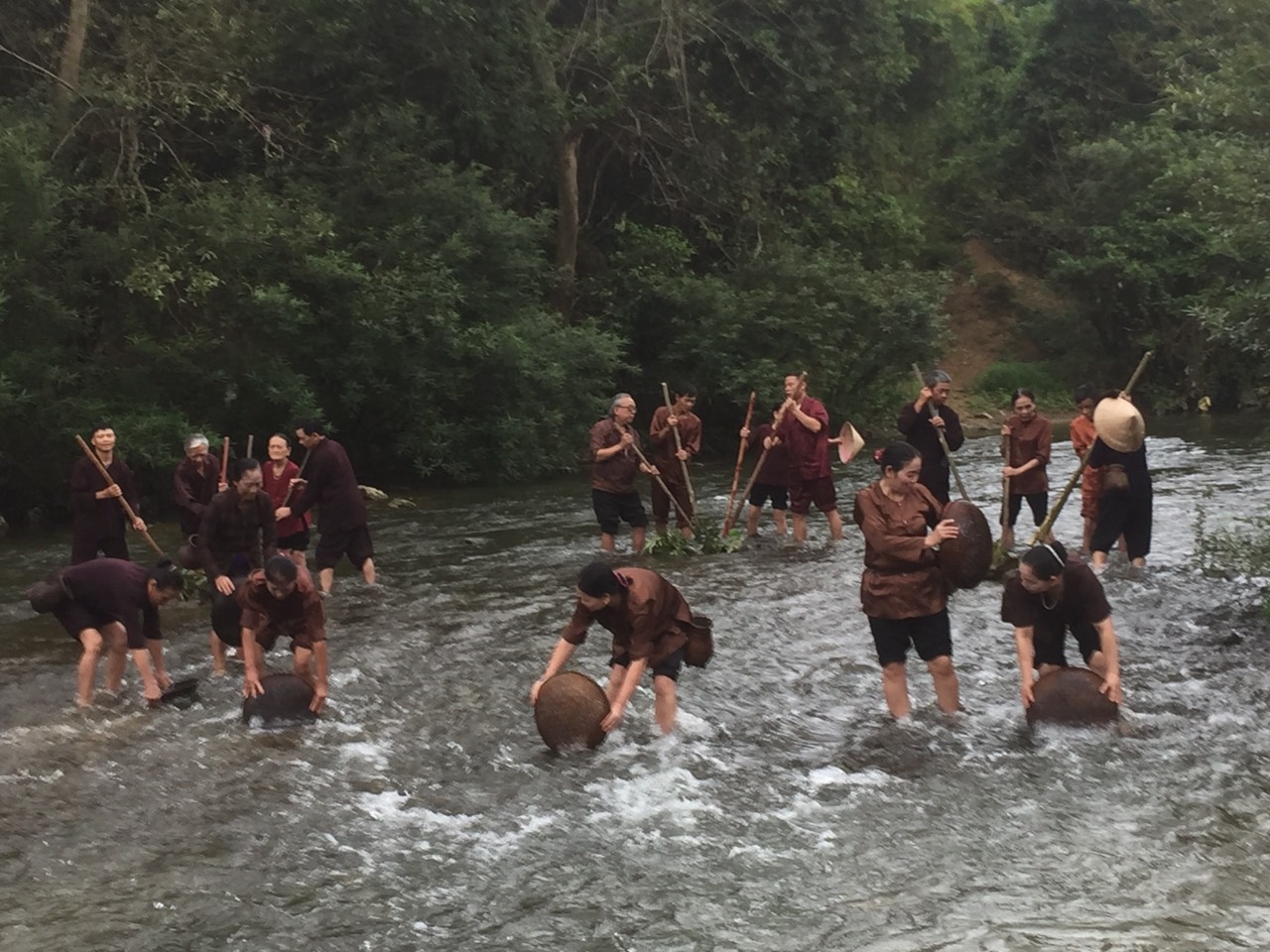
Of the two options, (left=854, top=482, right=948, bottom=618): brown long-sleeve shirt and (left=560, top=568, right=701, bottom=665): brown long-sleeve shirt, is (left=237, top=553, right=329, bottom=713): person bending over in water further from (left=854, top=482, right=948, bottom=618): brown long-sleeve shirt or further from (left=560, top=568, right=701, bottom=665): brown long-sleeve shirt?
(left=854, top=482, right=948, bottom=618): brown long-sleeve shirt

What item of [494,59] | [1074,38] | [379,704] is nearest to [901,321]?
[494,59]

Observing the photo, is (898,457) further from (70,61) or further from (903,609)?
(70,61)

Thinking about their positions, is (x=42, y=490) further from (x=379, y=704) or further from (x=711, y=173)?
(x=711, y=173)

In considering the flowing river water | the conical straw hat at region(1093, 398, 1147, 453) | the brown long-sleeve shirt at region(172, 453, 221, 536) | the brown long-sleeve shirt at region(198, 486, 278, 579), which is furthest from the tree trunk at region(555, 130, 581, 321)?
the conical straw hat at region(1093, 398, 1147, 453)

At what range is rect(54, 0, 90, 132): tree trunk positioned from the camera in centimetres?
2133

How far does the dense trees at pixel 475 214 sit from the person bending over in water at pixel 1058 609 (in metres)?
4.22

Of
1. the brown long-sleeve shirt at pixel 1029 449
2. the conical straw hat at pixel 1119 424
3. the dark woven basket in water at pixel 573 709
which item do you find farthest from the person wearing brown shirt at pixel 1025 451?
the dark woven basket in water at pixel 573 709

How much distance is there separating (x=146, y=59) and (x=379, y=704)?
15489 millimetres

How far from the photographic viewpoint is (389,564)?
15711 millimetres

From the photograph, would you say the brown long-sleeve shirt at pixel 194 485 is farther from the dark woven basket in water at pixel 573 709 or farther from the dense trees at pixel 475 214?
the dense trees at pixel 475 214

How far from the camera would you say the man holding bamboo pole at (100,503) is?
39.5ft

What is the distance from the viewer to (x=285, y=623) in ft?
29.8

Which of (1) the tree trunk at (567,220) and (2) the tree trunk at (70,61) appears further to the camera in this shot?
(1) the tree trunk at (567,220)

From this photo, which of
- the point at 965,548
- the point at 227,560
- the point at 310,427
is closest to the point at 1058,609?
the point at 965,548
